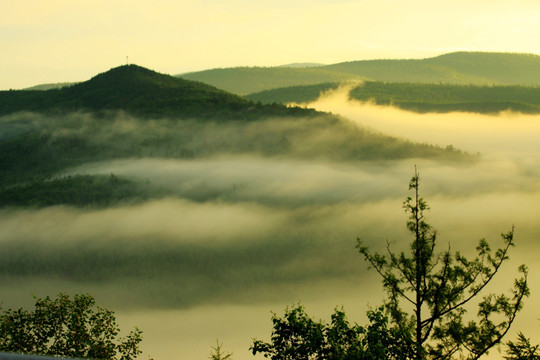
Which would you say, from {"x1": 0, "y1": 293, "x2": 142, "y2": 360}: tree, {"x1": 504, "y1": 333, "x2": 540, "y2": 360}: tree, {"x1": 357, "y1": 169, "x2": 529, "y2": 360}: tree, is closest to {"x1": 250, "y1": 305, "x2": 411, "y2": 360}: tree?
{"x1": 357, "y1": 169, "x2": 529, "y2": 360}: tree

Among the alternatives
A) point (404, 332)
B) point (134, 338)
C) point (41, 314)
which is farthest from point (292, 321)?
point (41, 314)

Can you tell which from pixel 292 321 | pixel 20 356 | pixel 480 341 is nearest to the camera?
pixel 20 356

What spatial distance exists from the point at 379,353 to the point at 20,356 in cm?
1677

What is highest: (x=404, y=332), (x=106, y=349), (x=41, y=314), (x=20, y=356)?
(x=41, y=314)

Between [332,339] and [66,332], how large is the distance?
1978 centimetres

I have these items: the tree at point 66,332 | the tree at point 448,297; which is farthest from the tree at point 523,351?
the tree at point 66,332

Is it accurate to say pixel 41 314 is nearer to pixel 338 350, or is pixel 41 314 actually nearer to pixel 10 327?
pixel 10 327

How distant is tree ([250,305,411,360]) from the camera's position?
24938mm

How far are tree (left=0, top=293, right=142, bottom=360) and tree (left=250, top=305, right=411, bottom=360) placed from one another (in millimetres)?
13708

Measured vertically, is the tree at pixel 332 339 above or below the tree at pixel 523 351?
above

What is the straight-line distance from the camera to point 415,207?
29828 mm

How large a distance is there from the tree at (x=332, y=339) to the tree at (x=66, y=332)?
13708 millimetres

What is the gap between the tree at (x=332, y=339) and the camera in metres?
24.9

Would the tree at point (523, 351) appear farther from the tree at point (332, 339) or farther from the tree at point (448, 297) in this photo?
the tree at point (332, 339)
